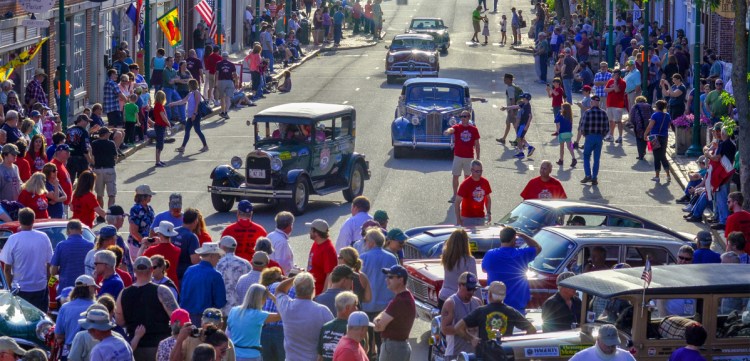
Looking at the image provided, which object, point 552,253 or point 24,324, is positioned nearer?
point 24,324

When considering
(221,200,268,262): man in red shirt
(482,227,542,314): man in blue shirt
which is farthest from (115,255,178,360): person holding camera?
(482,227,542,314): man in blue shirt

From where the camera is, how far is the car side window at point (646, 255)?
15.9 m

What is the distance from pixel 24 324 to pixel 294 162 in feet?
34.8

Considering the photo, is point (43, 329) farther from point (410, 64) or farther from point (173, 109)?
point (410, 64)

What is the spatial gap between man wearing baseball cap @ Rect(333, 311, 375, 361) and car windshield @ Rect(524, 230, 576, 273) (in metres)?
5.54

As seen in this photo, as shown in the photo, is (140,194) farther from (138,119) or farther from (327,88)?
(327,88)

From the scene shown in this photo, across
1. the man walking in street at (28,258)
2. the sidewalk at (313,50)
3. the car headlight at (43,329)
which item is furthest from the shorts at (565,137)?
the car headlight at (43,329)

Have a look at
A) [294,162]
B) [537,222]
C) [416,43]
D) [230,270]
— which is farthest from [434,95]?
[416,43]

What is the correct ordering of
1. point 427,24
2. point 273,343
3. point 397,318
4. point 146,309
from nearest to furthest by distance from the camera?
point 146,309, point 397,318, point 273,343, point 427,24

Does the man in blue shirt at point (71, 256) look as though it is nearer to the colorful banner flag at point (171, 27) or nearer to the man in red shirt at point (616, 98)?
the man in red shirt at point (616, 98)

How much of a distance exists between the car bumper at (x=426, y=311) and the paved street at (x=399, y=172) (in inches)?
15.6

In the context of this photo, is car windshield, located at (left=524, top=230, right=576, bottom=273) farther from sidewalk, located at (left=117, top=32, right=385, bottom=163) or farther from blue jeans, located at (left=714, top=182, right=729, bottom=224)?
sidewalk, located at (left=117, top=32, right=385, bottom=163)

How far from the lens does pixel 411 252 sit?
17906 millimetres

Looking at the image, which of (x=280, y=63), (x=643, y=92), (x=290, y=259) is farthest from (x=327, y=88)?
(x=290, y=259)
